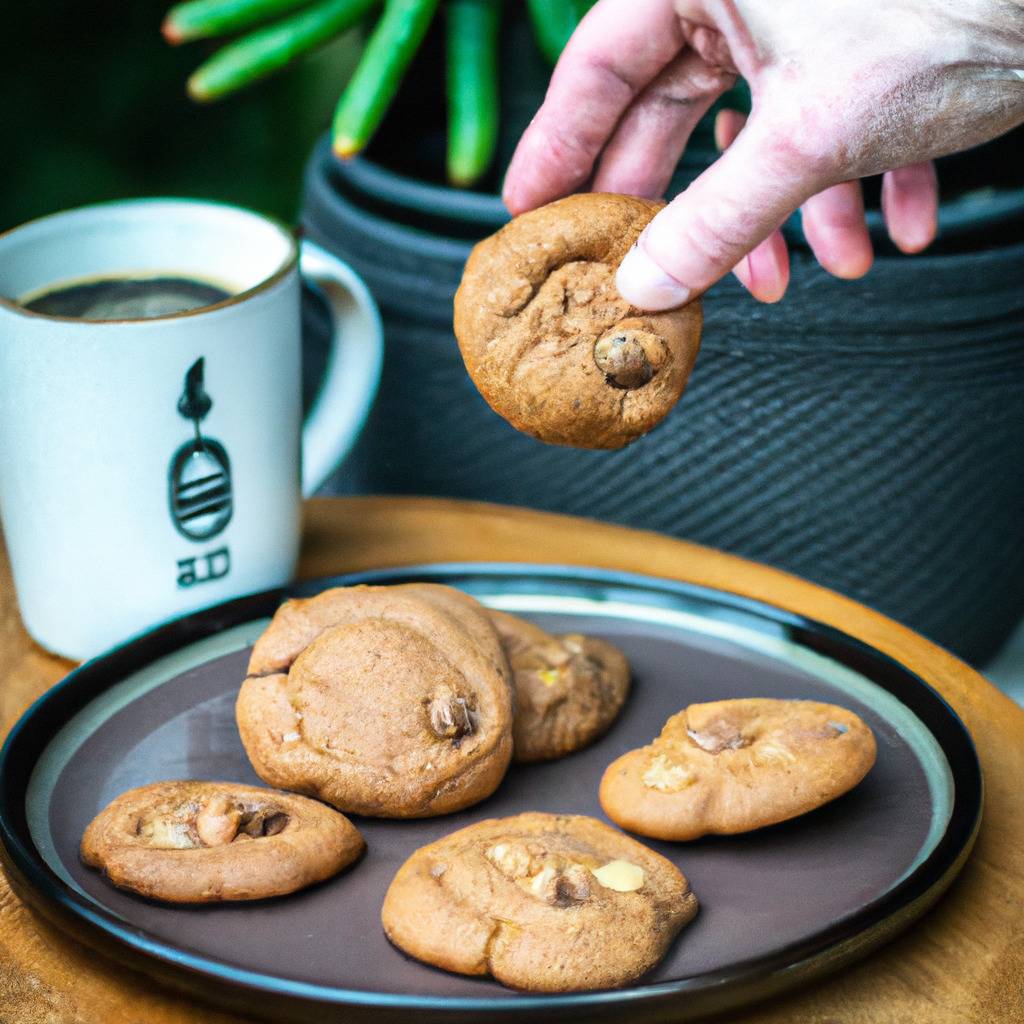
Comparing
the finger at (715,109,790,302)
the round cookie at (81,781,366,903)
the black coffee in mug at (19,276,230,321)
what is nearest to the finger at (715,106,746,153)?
the finger at (715,109,790,302)

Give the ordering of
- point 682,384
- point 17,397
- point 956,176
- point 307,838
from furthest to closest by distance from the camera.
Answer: point 956,176 → point 17,397 → point 682,384 → point 307,838

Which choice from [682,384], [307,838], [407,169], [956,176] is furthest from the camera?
[407,169]

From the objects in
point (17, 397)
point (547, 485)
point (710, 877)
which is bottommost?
point (547, 485)

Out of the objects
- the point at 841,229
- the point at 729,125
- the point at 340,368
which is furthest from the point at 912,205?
the point at 340,368

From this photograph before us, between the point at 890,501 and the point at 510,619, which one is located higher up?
the point at 510,619

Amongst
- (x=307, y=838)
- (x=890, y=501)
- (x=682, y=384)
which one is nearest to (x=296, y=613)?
(x=307, y=838)

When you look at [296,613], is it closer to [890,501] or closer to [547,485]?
[547,485]
